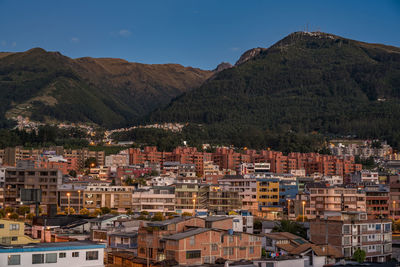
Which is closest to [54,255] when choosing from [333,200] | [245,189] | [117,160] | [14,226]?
[14,226]

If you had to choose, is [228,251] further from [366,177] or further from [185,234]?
[366,177]

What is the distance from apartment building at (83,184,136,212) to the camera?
97125 mm

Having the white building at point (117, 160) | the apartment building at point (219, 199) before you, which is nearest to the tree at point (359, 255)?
the apartment building at point (219, 199)

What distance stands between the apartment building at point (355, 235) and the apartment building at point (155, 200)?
36787 millimetres

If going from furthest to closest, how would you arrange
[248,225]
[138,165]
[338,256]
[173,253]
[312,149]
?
[312,149]
[138,165]
[248,225]
[338,256]
[173,253]

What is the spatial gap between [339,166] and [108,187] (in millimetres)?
75297

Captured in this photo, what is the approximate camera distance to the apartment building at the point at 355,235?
5825cm

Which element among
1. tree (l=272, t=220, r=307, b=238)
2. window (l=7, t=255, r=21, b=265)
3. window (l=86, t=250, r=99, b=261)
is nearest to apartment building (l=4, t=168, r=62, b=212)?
tree (l=272, t=220, r=307, b=238)

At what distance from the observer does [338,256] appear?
53.5 metres

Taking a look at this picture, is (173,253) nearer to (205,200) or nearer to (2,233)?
(2,233)

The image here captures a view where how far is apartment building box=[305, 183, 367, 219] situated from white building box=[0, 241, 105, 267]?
178 ft

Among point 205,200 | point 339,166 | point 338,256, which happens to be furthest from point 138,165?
point 338,256

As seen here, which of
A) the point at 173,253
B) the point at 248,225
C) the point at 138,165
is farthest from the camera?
the point at 138,165

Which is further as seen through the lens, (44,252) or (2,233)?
(2,233)
